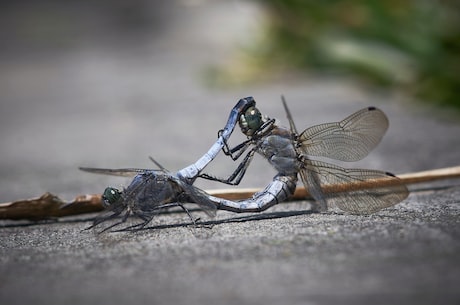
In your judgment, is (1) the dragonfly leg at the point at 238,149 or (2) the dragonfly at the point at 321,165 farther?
(1) the dragonfly leg at the point at 238,149

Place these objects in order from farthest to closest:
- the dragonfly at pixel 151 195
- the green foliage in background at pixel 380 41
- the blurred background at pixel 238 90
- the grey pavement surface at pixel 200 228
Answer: the green foliage in background at pixel 380 41
the blurred background at pixel 238 90
the dragonfly at pixel 151 195
the grey pavement surface at pixel 200 228

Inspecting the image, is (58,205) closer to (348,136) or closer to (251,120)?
(251,120)

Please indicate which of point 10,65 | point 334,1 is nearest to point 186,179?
point 334,1

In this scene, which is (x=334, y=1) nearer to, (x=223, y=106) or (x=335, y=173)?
(x=223, y=106)

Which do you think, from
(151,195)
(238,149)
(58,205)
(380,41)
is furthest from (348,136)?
(380,41)

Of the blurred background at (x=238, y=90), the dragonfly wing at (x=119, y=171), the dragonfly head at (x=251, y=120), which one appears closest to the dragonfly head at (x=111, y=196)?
the dragonfly wing at (x=119, y=171)

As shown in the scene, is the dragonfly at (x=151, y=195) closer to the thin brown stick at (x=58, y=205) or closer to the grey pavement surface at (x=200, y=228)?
the grey pavement surface at (x=200, y=228)
